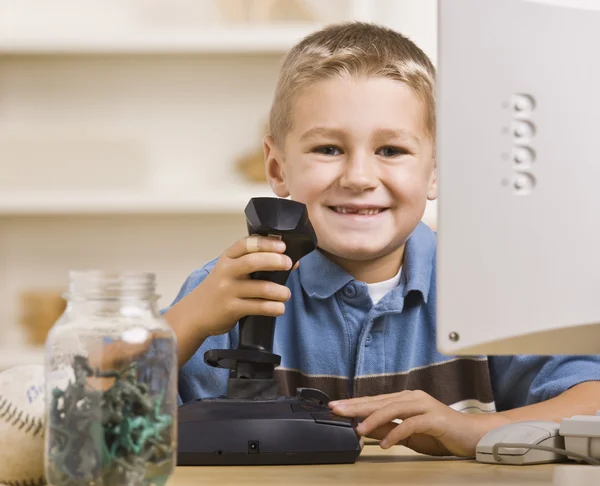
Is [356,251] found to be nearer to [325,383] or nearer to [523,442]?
[325,383]


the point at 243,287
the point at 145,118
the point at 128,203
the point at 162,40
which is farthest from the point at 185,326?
the point at 145,118

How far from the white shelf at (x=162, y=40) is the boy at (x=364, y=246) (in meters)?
1.03

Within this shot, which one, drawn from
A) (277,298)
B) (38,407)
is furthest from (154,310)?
(277,298)

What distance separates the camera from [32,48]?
95.7 inches

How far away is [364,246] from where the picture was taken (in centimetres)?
131

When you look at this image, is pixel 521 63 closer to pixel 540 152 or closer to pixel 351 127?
pixel 540 152

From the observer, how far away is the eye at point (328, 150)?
128cm

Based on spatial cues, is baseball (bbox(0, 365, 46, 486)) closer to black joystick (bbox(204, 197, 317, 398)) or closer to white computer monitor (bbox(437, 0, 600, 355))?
black joystick (bbox(204, 197, 317, 398))

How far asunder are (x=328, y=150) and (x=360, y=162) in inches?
2.0

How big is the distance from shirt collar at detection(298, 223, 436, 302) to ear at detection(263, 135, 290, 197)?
4.7 inches

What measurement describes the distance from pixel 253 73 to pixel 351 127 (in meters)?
1.38

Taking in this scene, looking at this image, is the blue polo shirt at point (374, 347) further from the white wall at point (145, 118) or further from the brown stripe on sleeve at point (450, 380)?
the white wall at point (145, 118)

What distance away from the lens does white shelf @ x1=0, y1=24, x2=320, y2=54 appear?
7.91 ft

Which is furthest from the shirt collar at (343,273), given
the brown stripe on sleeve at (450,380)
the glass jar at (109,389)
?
the glass jar at (109,389)
